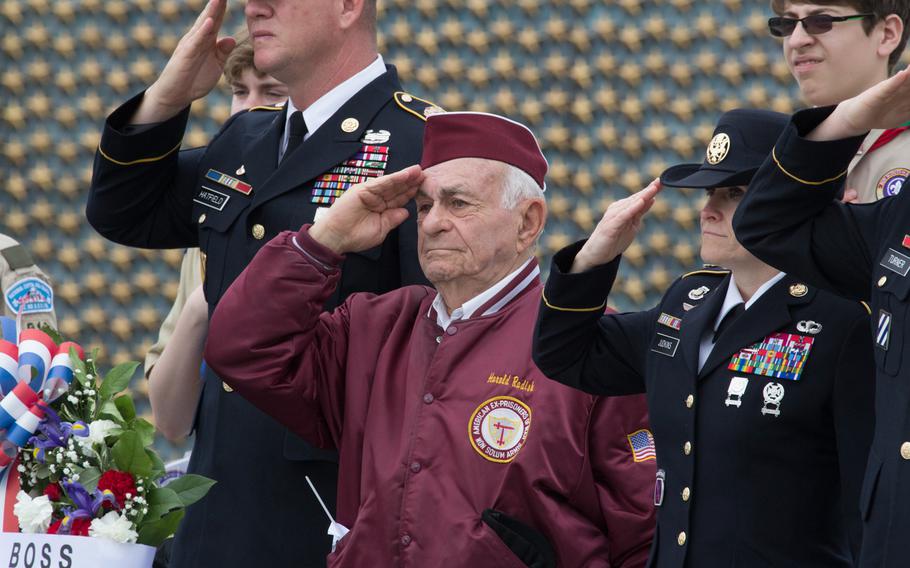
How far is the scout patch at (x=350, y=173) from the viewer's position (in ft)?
12.5

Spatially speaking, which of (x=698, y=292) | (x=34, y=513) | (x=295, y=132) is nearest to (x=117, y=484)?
(x=34, y=513)

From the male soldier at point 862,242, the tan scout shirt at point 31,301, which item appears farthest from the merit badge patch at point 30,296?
the male soldier at point 862,242

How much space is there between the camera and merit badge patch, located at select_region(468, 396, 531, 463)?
11.0 ft

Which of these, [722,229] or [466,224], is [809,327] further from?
[466,224]

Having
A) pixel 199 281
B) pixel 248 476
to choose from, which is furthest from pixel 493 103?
pixel 248 476

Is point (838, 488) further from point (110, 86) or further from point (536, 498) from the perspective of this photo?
point (110, 86)

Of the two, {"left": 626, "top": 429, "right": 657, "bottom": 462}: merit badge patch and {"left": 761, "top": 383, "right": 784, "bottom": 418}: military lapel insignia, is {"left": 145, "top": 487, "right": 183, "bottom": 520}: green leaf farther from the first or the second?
{"left": 761, "top": 383, "right": 784, "bottom": 418}: military lapel insignia

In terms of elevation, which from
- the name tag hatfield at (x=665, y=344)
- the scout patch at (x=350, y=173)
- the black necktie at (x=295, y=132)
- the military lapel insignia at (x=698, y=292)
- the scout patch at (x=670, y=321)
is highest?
the black necktie at (x=295, y=132)

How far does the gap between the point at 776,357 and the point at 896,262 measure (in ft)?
1.47

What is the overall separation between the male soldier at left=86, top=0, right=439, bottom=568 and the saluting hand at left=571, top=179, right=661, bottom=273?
2.22ft

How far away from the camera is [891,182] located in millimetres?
3516

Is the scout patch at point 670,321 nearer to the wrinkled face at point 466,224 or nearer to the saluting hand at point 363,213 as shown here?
the wrinkled face at point 466,224

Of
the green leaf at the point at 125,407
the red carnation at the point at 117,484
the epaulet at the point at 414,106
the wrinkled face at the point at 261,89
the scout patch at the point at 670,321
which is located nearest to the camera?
the scout patch at the point at 670,321

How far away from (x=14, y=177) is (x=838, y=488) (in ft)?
16.1
